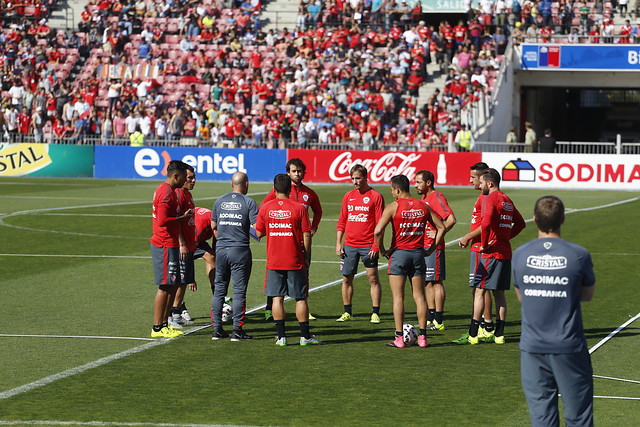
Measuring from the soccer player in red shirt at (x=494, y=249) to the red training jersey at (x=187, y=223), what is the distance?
10.9ft

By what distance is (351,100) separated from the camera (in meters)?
45.8

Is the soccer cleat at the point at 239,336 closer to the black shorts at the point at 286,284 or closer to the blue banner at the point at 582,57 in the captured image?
the black shorts at the point at 286,284

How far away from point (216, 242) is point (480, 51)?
37.0m

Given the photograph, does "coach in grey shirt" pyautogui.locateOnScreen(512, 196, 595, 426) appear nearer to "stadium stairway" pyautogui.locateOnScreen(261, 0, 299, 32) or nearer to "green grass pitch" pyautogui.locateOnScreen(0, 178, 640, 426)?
"green grass pitch" pyautogui.locateOnScreen(0, 178, 640, 426)

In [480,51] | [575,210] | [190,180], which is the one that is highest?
[480,51]

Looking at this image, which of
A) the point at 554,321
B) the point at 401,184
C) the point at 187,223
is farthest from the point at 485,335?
the point at 554,321

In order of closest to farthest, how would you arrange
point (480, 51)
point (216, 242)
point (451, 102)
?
point (216, 242)
point (451, 102)
point (480, 51)

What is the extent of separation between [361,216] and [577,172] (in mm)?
28144

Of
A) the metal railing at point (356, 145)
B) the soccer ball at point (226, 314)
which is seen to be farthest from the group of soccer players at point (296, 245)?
the metal railing at point (356, 145)

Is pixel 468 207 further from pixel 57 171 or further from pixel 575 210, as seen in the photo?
pixel 57 171

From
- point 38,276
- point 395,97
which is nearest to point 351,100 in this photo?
point 395,97

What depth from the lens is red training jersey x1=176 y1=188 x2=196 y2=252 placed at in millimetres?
12883

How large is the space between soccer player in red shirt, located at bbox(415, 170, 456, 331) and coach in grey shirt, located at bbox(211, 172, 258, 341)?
2.15 metres

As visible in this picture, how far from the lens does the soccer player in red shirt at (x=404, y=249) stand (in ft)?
39.8
